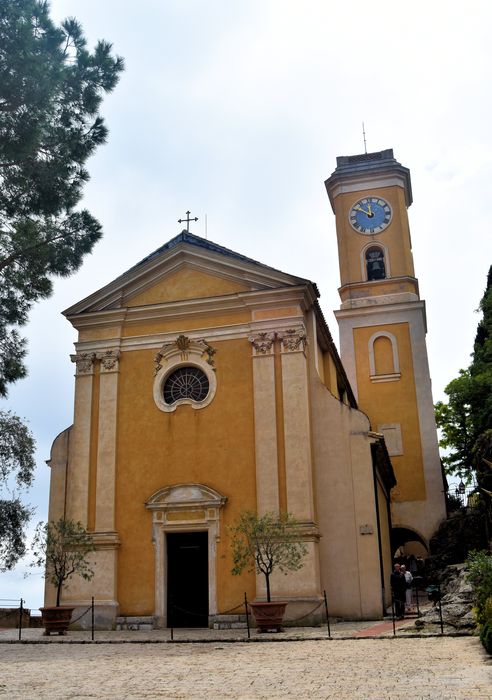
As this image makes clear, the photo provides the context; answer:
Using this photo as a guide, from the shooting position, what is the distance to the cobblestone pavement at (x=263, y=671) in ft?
28.8

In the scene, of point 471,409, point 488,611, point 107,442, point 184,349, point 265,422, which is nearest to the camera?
point 488,611

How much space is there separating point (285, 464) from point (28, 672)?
33.7 ft

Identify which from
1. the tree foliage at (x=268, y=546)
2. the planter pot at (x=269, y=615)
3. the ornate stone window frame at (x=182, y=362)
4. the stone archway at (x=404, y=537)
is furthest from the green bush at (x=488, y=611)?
the stone archway at (x=404, y=537)

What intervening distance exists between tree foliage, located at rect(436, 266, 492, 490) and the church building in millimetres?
6759

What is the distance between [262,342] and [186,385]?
2719 millimetres


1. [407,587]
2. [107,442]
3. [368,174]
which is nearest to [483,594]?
[407,587]

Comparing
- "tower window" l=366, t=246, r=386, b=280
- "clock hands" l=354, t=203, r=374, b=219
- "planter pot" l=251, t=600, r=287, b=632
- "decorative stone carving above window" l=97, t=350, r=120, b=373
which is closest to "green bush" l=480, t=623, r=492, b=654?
"planter pot" l=251, t=600, r=287, b=632

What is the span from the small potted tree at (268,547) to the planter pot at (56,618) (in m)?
4.53

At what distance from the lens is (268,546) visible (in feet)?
61.1

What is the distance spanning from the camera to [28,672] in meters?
11.4

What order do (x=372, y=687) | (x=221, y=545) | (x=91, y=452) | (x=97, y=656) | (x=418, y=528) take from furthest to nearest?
(x=418, y=528), (x=91, y=452), (x=221, y=545), (x=97, y=656), (x=372, y=687)

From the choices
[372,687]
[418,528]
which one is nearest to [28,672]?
[372,687]

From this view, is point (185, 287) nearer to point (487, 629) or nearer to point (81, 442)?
point (81, 442)

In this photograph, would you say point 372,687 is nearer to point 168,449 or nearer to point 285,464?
point 285,464
